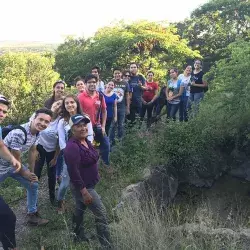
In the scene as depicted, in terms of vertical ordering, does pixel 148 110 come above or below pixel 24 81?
below

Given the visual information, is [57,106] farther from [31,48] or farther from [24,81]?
[31,48]

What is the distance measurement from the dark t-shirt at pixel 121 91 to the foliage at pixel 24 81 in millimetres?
4783

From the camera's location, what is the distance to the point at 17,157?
4402 mm

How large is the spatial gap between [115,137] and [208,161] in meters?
2.53

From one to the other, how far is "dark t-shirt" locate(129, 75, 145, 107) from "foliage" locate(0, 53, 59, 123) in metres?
4.26

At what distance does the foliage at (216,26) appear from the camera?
2041cm

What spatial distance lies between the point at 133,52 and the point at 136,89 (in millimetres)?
7567

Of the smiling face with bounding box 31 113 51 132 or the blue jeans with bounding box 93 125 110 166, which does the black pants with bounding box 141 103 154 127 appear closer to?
the blue jeans with bounding box 93 125 110 166

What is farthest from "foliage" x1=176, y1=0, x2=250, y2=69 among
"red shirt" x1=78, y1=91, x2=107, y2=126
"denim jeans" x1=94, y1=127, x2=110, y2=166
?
"red shirt" x1=78, y1=91, x2=107, y2=126

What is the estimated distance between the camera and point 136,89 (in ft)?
28.3

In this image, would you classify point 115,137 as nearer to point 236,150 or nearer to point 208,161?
point 208,161

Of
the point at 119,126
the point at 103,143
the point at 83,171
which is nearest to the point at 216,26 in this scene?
the point at 119,126

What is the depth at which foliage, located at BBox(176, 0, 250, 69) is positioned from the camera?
20406mm

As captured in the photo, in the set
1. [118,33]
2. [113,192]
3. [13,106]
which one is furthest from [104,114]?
[118,33]
